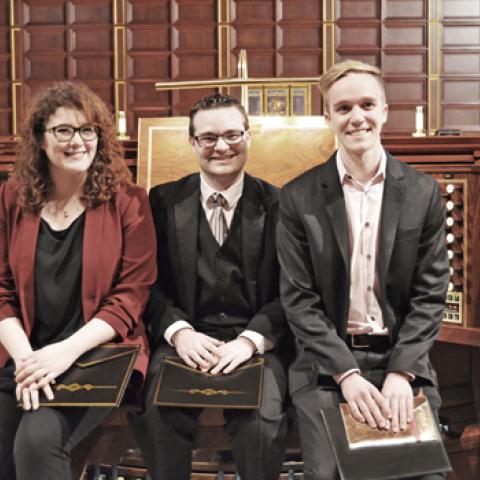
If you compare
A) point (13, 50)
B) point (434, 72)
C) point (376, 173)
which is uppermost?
point (13, 50)

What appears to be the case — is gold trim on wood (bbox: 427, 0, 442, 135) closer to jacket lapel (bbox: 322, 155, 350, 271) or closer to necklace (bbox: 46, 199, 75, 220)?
jacket lapel (bbox: 322, 155, 350, 271)

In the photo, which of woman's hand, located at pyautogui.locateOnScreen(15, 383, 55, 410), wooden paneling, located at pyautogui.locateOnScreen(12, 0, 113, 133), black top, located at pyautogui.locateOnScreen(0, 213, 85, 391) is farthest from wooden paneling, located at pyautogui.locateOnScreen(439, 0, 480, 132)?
woman's hand, located at pyautogui.locateOnScreen(15, 383, 55, 410)

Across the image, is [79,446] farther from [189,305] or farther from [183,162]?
[183,162]

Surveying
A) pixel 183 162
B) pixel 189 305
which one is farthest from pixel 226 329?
pixel 183 162

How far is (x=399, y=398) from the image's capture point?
2.15 m

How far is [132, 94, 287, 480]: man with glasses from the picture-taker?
8.17 feet

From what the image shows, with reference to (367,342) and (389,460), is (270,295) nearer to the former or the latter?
(367,342)

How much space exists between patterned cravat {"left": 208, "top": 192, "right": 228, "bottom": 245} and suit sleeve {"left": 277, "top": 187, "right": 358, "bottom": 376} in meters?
0.28

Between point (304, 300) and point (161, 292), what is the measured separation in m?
0.60

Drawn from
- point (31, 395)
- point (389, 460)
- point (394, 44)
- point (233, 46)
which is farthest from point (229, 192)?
point (394, 44)

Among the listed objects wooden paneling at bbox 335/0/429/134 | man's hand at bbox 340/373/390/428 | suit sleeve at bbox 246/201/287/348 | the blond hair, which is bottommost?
man's hand at bbox 340/373/390/428

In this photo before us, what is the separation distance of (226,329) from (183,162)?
0.95 meters

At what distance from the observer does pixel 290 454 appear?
2.96 m

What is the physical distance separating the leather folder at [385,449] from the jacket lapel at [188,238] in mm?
738
